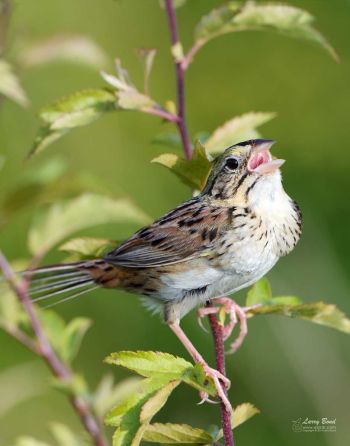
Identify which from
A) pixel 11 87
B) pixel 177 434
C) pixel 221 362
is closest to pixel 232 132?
pixel 11 87

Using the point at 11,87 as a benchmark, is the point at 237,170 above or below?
below

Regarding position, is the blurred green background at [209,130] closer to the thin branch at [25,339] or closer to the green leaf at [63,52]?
the green leaf at [63,52]

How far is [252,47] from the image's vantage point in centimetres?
555

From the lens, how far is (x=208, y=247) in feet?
8.46

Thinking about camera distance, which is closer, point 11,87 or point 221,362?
point 221,362

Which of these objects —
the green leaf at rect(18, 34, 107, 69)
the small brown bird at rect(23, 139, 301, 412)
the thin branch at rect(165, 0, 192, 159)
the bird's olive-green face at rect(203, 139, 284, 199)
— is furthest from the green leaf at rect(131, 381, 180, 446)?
the green leaf at rect(18, 34, 107, 69)

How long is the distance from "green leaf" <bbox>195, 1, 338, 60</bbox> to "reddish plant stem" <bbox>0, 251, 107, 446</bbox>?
87 cm

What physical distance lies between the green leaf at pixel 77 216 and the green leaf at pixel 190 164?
0.98ft

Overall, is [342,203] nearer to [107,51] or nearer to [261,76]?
A: [261,76]

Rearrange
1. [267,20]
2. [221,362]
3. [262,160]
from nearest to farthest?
[221,362]
[267,20]
[262,160]

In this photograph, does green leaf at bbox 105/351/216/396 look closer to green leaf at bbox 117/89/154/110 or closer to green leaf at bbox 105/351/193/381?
green leaf at bbox 105/351/193/381

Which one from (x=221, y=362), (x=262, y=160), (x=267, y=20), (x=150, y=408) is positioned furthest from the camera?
(x=262, y=160)

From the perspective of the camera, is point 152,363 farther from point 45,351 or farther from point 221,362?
point 45,351

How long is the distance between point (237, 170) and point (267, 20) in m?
0.46
